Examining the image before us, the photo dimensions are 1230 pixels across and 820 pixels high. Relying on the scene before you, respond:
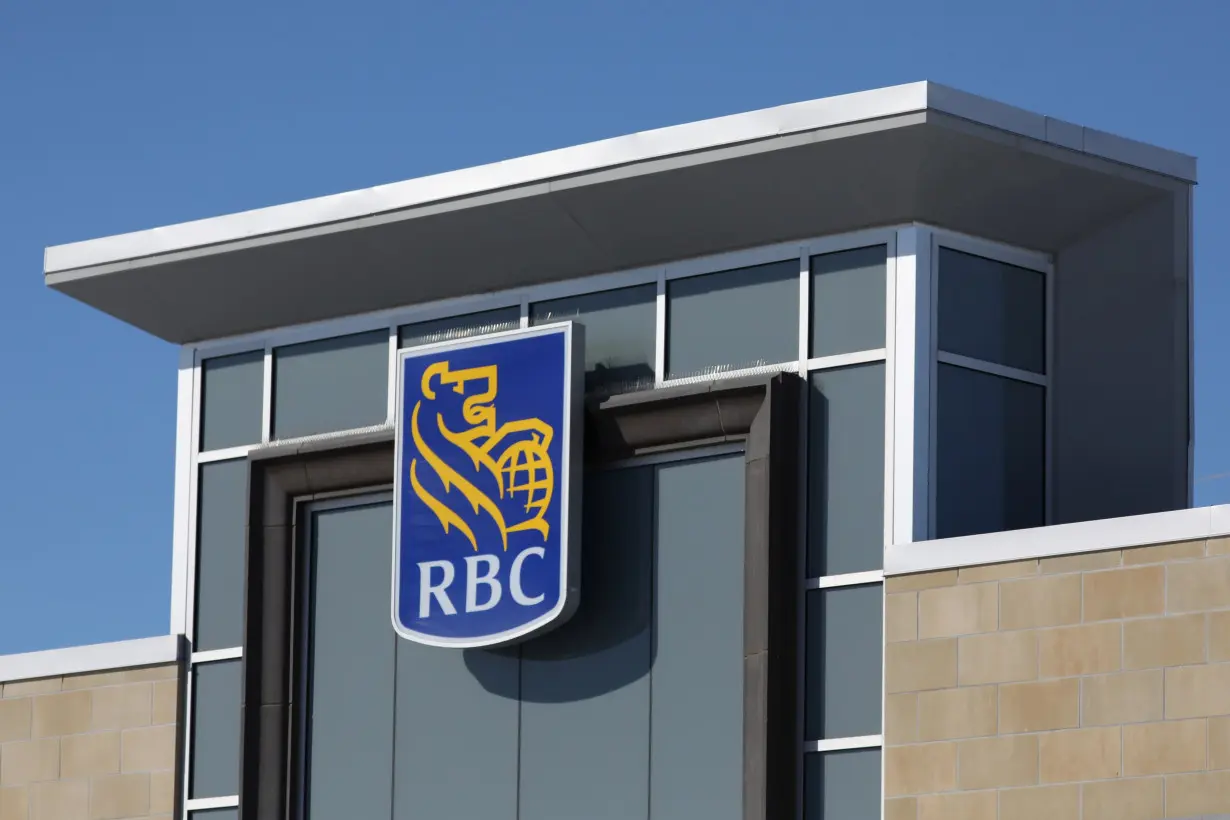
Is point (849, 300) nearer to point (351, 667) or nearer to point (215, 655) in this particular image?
point (351, 667)

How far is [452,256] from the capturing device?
2428cm

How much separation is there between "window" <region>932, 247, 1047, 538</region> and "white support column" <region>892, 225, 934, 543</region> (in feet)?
0.53

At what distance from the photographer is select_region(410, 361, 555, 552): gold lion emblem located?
75.6ft

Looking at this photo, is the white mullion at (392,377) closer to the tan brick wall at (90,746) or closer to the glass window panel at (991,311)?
the tan brick wall at (90,746)

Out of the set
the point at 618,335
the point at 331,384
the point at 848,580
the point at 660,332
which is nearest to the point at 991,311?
the point at 848,580

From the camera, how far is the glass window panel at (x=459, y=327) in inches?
957

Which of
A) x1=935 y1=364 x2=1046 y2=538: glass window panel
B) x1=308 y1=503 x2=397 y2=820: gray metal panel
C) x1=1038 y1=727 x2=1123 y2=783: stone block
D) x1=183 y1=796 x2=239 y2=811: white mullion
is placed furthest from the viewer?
x1=183 y1=796 x2=239 y2=811: white mullion

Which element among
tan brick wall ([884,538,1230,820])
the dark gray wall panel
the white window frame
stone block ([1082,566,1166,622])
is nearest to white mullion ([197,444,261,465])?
the white window frame

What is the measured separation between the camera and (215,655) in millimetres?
25344

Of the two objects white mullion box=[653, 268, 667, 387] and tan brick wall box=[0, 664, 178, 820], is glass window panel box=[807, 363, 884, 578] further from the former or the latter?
tan brick wall box=[0, 664, 178, 820]

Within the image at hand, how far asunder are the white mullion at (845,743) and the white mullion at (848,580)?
128cm

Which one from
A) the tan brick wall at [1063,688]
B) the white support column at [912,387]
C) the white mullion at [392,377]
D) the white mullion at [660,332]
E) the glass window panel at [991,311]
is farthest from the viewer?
the white mullion at [392,377]

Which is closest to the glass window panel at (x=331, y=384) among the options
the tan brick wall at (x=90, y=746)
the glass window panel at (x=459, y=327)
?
the glass window panel at (x=459, y=327)

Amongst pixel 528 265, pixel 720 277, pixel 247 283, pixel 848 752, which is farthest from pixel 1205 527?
pixel 247 283
